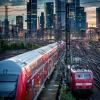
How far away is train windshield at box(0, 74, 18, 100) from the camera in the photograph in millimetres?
16922

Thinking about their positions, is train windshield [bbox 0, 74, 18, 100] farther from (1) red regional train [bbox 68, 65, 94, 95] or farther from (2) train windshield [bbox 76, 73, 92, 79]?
(2) train windshield [bbox 76, 73, 92, 79]

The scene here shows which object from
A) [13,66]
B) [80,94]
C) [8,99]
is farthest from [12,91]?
[80,94]

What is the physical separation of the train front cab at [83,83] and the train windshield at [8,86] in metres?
10.4

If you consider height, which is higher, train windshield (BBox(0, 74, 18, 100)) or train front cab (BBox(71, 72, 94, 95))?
train windshield (BBox(0, 74, 18, 100))

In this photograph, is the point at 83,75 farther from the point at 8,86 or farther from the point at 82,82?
the point at 8,86

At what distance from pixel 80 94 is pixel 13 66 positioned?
33.8 ft

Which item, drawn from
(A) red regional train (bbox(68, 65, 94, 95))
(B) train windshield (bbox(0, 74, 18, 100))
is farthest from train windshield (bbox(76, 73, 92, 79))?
(B) train windshield (bbox(0, 74, 18, 100))

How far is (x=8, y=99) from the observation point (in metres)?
16.9

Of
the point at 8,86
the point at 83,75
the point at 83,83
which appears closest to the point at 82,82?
the point at 83,83

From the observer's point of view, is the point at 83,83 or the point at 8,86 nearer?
the point at 8,86

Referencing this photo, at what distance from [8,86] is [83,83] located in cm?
1113

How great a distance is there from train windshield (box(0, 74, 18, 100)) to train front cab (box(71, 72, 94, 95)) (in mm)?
10443

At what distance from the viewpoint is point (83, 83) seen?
2773 cm

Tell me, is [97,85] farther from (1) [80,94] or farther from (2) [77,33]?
(2) [77,33]
